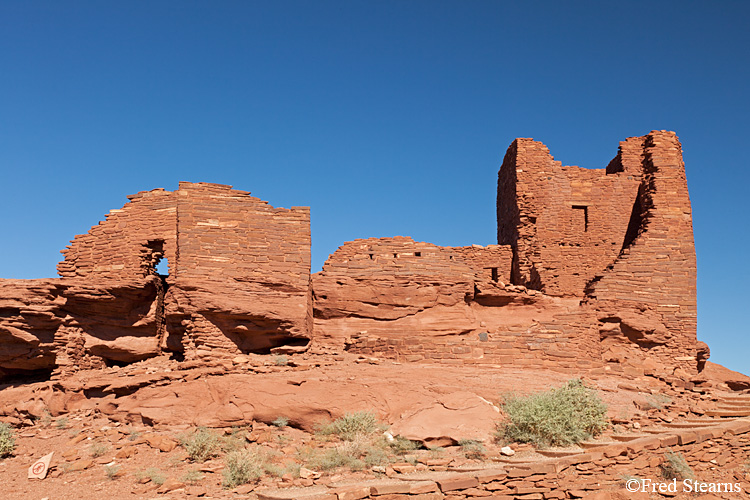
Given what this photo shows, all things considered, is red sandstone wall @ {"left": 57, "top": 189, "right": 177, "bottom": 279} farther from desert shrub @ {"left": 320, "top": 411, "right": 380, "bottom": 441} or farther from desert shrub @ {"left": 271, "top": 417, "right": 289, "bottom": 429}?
desert shrub @ {"left": 320, "top": 411, "right": 380, "bottom": 441}

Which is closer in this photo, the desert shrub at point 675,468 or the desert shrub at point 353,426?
the desert shrub at point 675,468

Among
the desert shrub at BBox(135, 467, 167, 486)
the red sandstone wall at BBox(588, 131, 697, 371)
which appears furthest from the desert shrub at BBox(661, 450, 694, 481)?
the desert shrub at BBox(135, 467, 167, 486)

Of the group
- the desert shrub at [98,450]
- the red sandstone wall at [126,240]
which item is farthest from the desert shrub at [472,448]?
A: the red sandstone wall at [126,240]

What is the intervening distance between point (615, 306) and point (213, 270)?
10.3 metres

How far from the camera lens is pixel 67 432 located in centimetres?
1261

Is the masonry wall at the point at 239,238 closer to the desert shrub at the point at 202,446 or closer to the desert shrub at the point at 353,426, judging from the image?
the desert shrub at the point at 353,426

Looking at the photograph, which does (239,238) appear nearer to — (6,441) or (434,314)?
(434,314)

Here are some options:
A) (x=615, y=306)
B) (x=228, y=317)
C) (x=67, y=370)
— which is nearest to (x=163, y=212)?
(x=228, y=317)

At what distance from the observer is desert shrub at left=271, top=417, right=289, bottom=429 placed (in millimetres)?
12094

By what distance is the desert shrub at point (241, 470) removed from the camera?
9.67 meters

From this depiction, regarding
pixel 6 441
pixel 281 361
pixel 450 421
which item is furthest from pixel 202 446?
pixel 450 421

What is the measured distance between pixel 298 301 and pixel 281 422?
349 centimetres

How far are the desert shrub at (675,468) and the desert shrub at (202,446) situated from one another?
7778 mm

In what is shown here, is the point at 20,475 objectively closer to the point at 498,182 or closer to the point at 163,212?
the point at 163,212
